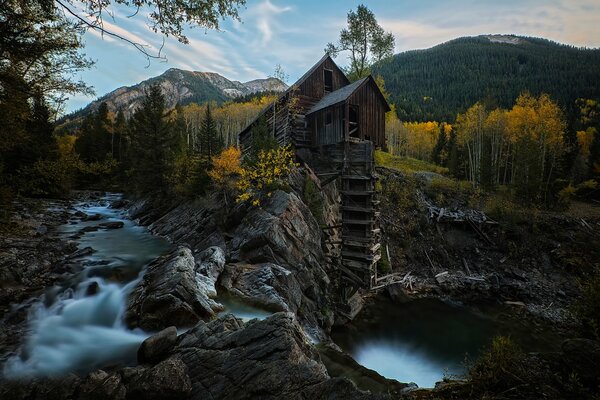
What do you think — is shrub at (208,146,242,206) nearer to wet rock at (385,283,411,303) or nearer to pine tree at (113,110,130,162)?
wet rock at (385,283,411,303)

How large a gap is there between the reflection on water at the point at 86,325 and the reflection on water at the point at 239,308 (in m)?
2.97

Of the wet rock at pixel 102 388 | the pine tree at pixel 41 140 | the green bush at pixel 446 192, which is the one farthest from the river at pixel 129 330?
the green bush at pixel 446 192

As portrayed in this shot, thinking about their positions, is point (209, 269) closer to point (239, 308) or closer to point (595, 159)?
point (239, 308)

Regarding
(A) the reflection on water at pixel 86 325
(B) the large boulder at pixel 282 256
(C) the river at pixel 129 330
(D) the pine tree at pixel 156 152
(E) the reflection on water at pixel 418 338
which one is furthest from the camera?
(D) the pine tree at pixel 156 152

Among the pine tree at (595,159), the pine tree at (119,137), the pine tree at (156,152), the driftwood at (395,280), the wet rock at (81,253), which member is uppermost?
the pine tree at (119,137)

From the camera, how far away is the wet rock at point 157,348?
260 inches

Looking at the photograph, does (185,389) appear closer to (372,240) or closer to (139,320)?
(139,320)

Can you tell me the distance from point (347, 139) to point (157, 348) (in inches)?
663

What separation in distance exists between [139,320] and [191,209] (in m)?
16.6

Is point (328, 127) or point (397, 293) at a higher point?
point (328, 127)

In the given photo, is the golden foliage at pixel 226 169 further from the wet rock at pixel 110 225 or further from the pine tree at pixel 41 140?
the pine tree at pixel 41 140

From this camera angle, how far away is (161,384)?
198 inches

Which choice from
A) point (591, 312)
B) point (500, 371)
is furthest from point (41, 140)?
point (591, 312)

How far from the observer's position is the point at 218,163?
20.2 m
